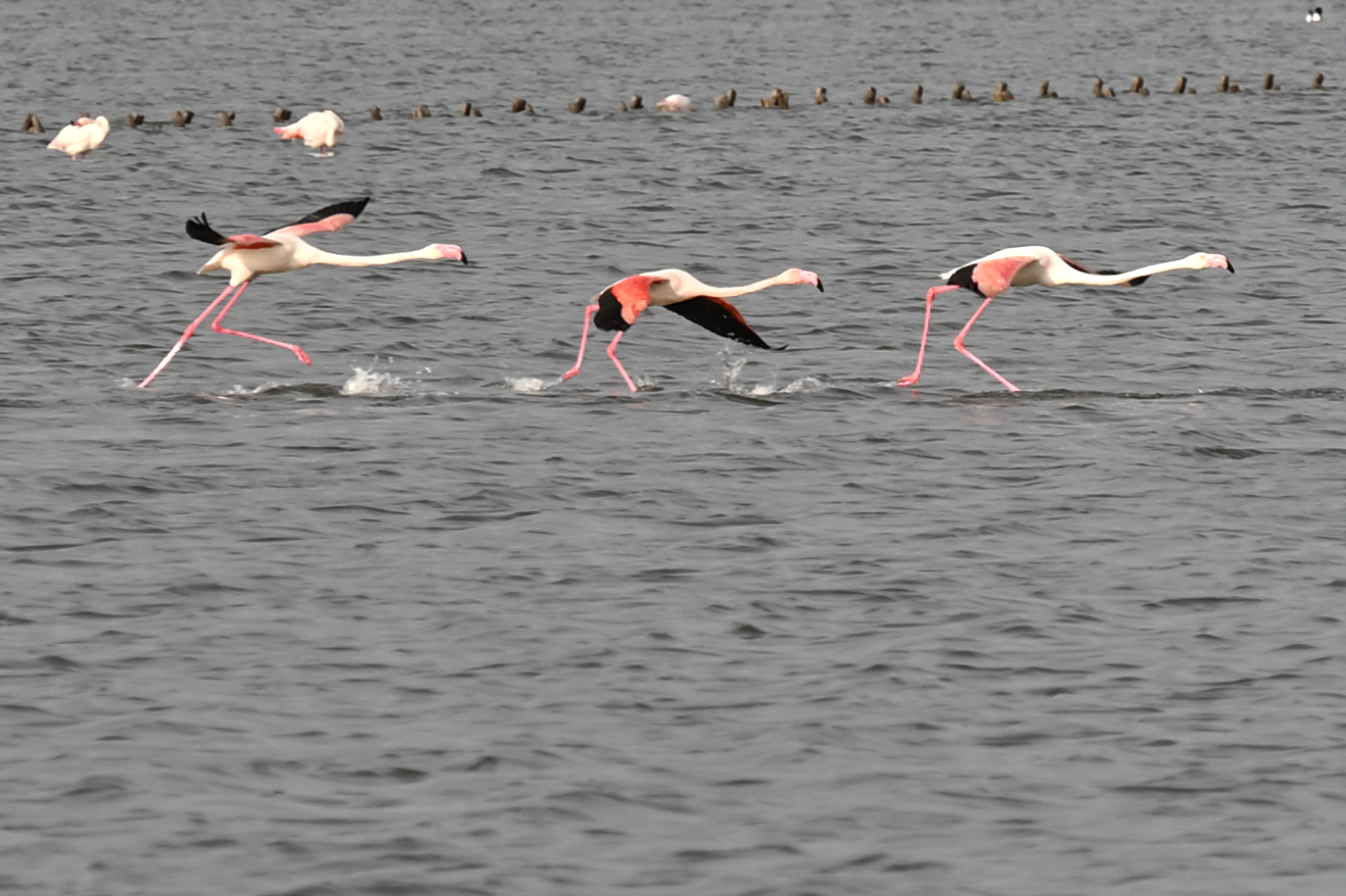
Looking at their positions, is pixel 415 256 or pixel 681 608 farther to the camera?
pixel 415 256

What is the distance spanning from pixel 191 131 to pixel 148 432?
27462 millimetres

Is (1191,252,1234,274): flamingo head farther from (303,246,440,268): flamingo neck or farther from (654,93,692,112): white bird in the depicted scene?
(654,93,692,112): white bird

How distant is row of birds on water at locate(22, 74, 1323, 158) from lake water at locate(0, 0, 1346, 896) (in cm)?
286

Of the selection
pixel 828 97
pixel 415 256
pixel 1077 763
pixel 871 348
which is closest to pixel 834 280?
pixel 871 348

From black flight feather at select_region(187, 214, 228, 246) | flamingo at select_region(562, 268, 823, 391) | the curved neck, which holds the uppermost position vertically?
black flight feather at select_region(187, 214, 228, 246)

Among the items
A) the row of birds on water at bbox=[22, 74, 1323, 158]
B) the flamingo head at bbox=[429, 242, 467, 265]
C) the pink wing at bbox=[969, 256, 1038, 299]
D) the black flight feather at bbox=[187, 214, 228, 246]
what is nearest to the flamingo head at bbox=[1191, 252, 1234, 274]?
the pink wing at bbox=[969, 256, 1038, 299]

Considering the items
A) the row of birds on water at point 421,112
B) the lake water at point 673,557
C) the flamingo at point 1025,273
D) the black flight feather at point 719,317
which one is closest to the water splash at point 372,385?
the lake water at point 673,557

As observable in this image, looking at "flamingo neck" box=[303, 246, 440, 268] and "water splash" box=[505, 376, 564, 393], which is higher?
"flamingo neck" box=[303, 246, 440, 268]

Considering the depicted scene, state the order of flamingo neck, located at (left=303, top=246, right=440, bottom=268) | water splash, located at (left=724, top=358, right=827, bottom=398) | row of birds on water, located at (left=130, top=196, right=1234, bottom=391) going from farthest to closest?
water splash, located at (left=724, top=358, right=827, bottom=398) < row of birds on water, located at (left=130, top=196, right=1234, bottom=391) < flamingo neck, located at (left=303, top=246, right=440, bottom=268)

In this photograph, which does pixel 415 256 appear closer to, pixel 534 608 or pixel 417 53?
pixel 534 608

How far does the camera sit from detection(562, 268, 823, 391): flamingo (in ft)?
63.2

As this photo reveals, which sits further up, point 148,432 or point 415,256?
point 415,256

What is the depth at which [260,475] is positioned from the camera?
1716 cm

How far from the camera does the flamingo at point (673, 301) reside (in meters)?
19.2
